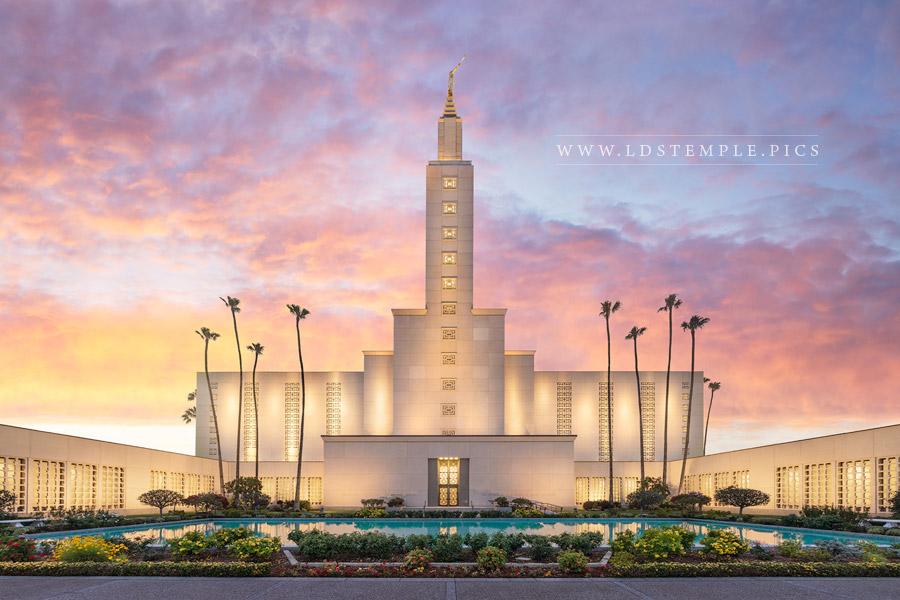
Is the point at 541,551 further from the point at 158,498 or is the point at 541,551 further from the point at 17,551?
the point at 158,498

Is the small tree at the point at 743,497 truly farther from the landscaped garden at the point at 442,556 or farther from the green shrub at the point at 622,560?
the green shrub at the point at 622,560

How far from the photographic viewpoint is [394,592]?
15.0 metres

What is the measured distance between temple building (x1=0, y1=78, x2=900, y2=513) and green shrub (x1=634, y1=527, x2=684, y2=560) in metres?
30.0

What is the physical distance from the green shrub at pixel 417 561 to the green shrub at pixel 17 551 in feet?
28.2

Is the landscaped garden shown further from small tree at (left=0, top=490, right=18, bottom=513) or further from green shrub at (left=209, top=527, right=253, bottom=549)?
small tree at (left=0, top=490, right=18, bottom=513)

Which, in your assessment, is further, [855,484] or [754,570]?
[855,484]

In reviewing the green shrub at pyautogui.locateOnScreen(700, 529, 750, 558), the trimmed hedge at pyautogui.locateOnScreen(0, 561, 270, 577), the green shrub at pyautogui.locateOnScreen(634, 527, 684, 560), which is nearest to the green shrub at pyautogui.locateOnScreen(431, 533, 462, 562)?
the trimmed hedge at pyautogui.locateOnScreen(0, 561, 270, 577)

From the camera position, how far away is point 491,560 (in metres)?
17.1

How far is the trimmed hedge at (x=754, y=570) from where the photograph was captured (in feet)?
55.4

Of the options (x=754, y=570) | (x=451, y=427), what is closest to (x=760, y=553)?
(x=754, y=570)

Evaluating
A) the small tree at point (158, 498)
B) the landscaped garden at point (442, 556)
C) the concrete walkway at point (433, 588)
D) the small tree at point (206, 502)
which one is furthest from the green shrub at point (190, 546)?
the small tree at point (206, 502)

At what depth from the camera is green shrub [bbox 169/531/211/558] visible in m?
18.4

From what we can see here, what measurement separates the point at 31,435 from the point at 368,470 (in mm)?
23198

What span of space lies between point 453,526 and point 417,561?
23969 millimetres
